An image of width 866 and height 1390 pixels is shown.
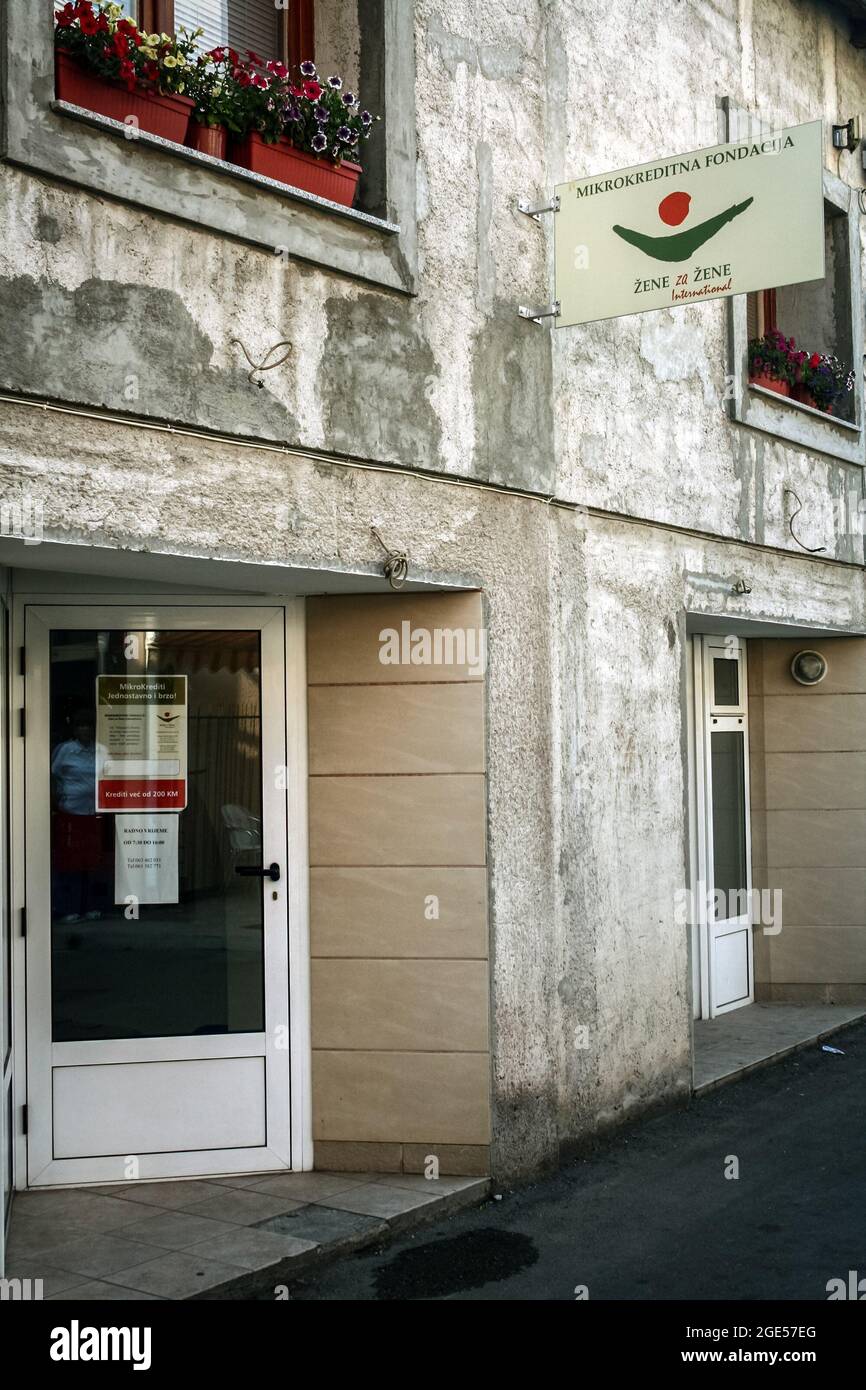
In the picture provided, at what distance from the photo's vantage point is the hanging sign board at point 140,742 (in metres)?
6.34

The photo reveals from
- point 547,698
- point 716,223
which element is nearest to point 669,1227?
point 547,698

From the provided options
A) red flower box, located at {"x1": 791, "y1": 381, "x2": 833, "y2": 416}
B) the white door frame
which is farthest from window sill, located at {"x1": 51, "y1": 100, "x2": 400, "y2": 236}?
red flower box, located at {"x1": 791, "y1": 381, "x2": 833, "y2": 416}

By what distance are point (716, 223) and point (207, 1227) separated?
480 centimetres

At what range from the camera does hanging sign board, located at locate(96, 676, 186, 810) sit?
249 inches

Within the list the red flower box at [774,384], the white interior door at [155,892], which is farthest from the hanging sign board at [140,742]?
the red flower box at [774,384]

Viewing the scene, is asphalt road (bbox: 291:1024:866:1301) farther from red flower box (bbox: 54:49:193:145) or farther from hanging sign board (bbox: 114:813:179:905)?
red flower box (bbox: 54:49:193:145)

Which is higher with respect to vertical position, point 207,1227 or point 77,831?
point 77,831

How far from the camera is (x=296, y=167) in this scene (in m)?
5.86

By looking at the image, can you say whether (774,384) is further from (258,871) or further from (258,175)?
(258,871)

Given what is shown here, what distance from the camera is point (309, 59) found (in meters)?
6.49

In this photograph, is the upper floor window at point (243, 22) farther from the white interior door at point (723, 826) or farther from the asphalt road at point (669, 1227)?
the white interior door at point (723, 826)

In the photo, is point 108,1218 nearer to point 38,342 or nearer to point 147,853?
point 147,853
